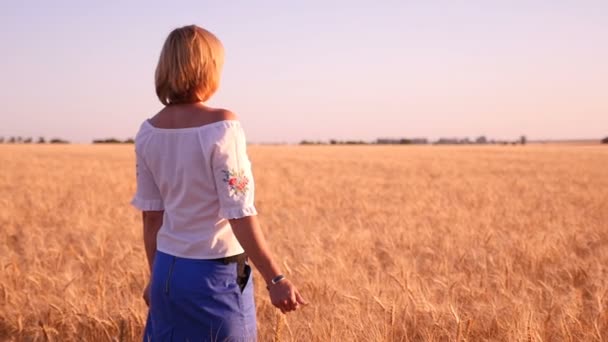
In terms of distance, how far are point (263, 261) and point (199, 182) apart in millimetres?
261

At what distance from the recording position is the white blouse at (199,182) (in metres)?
1.21

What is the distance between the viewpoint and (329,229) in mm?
5254

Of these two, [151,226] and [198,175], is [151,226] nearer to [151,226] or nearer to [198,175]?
[151,226]

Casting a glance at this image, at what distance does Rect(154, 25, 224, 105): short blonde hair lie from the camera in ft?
4.09

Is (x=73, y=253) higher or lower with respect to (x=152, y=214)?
lower

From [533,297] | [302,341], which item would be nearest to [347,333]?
[302,341]

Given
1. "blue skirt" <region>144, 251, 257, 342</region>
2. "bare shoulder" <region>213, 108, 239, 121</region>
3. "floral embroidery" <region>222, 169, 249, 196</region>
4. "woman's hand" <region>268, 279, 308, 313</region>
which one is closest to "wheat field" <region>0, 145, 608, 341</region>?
"blue skirt" <region>144, 251, 257, 342</region>

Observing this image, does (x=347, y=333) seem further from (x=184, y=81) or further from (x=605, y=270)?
(x=605, y=270)

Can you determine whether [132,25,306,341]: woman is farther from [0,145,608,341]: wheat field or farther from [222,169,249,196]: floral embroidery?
[0,145,608,341]: wheat field

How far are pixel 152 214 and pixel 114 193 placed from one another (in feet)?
26.2

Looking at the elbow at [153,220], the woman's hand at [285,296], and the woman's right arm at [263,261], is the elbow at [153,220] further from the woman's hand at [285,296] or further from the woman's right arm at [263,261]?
the woman's hand at [285,296]

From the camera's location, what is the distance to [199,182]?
1258mm

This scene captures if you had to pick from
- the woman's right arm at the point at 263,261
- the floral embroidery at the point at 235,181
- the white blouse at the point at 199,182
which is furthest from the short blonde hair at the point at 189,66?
the woman's right arm at the point at 263,261

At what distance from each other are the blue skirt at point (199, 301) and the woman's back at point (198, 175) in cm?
4
